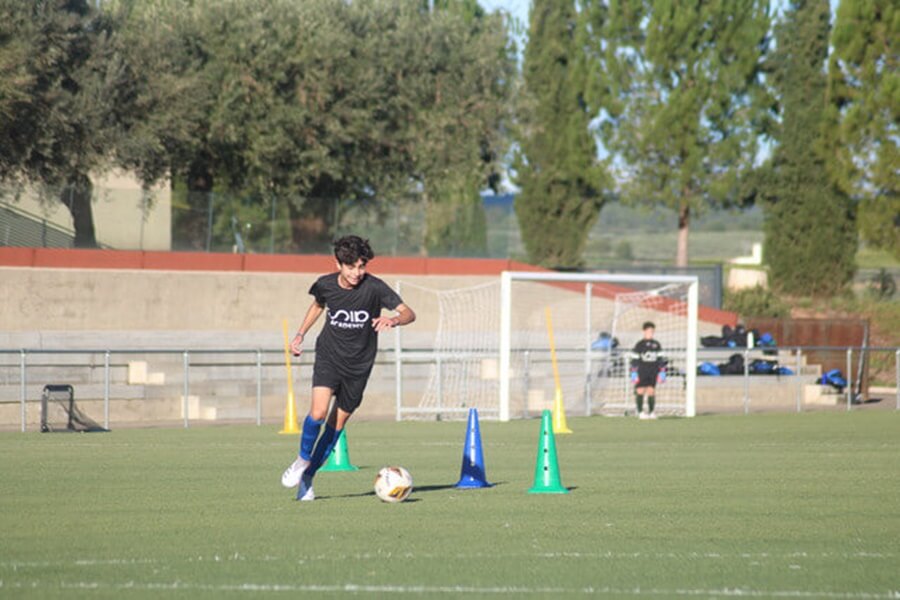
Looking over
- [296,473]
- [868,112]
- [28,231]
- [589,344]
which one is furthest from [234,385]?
[868,112]

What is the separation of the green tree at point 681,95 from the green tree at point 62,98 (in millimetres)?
24263

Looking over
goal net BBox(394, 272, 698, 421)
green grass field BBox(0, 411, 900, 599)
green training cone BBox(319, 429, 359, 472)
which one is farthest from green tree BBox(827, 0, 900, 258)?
green training cone BBox(319, 429, 359, 472)

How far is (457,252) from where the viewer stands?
40.6 meters

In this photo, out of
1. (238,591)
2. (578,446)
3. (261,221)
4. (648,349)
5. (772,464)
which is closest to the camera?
(238,591)

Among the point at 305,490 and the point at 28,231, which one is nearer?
the point at 305,490

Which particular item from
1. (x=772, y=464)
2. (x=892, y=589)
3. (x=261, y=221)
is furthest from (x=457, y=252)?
(x=892, y=589)

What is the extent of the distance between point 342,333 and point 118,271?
23564mm

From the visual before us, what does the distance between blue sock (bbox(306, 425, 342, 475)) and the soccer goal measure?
1424 cm

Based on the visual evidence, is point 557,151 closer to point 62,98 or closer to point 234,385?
point 62,98

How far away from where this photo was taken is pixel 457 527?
9.71 m

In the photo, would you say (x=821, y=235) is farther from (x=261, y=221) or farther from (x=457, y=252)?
(x=261, y=221)

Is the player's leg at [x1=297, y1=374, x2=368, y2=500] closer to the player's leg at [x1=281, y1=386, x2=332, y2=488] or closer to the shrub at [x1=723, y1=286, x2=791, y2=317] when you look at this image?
the player's leg at [x1=281, y1=386, x2=332, y2=488]

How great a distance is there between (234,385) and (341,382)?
18.9m

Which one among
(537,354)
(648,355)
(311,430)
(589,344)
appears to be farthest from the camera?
(537,354)
